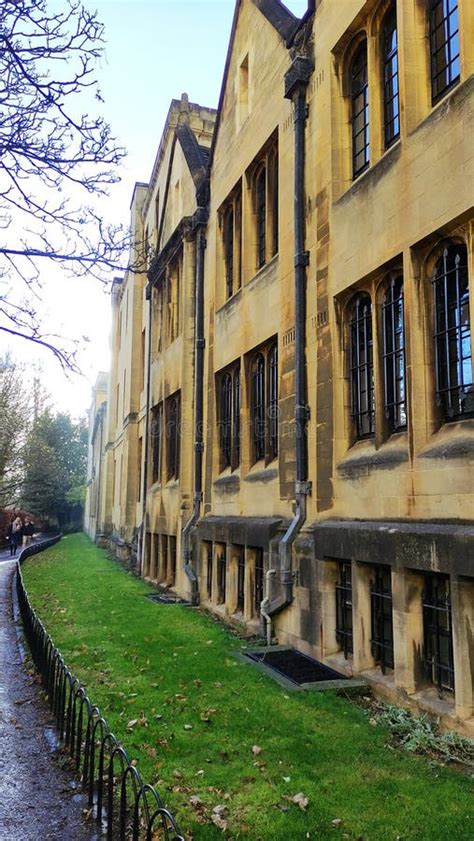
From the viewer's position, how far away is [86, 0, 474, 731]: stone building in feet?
22.1

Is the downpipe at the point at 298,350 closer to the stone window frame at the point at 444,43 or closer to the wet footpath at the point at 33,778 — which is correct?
the stone window frame at the point at 444,43

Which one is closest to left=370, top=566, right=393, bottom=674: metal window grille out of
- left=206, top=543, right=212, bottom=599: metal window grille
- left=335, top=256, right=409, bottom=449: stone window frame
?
left=335, top=256, right=409, bottom=449: stone window frame

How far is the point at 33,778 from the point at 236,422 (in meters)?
9.04

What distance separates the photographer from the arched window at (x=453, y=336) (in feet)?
22.1

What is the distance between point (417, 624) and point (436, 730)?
105cm

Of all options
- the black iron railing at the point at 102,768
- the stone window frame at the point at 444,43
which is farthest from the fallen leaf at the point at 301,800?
the stone window frame at the point at 444,43

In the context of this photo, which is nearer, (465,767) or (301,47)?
(465,767)

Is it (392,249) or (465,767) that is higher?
(392,249)

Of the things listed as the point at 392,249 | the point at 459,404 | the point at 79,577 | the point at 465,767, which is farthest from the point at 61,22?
the point at 79,577

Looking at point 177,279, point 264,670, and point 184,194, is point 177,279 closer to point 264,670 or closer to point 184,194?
point 184,194

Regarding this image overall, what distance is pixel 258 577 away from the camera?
461 inches

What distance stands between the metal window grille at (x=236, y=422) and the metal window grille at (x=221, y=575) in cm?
194

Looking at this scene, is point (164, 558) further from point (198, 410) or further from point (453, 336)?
point (453, 336)

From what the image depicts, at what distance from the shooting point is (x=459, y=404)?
6.81 metres
